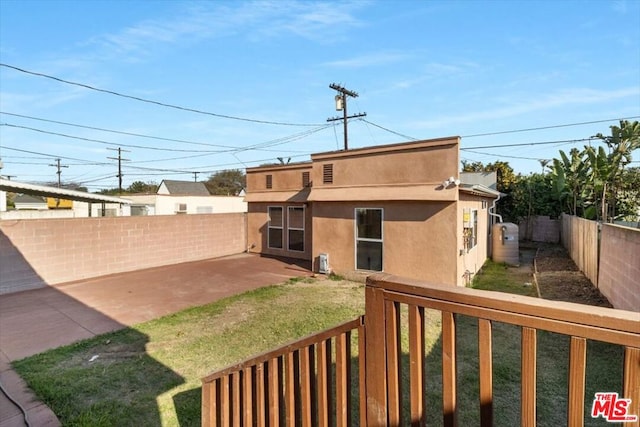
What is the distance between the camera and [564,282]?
8656 millimetres

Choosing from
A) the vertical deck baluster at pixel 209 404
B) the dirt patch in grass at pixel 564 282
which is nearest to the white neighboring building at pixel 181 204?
the dirt patch in grass at pixel 564 282

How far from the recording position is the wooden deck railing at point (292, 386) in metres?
1.71

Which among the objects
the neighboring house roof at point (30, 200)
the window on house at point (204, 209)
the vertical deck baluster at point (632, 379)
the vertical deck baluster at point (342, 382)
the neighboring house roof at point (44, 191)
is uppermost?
the neighboring house roof at point (30, 200)

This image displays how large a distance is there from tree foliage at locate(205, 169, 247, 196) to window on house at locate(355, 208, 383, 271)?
48955 millimetres

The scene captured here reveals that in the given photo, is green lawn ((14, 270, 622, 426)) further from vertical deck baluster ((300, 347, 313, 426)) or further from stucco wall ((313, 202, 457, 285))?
stucco wall ((313, 202, 457, 285))

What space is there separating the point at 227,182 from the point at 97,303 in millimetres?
52956

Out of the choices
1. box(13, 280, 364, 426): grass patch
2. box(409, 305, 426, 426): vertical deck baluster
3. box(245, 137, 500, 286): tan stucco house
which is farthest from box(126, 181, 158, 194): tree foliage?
box(409, 305, 426, 426): vertical deck baluster

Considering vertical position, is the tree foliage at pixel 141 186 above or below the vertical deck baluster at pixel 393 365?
above

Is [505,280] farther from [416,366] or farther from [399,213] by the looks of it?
[416,366]

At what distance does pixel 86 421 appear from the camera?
10.8 feet

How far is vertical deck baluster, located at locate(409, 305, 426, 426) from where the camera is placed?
1.28m

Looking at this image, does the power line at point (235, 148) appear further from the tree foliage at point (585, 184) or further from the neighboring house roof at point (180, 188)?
the tree foliage at point (585, 184)

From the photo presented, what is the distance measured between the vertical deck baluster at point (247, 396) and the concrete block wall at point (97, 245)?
9565 mm

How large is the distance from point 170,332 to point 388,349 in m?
5.45
